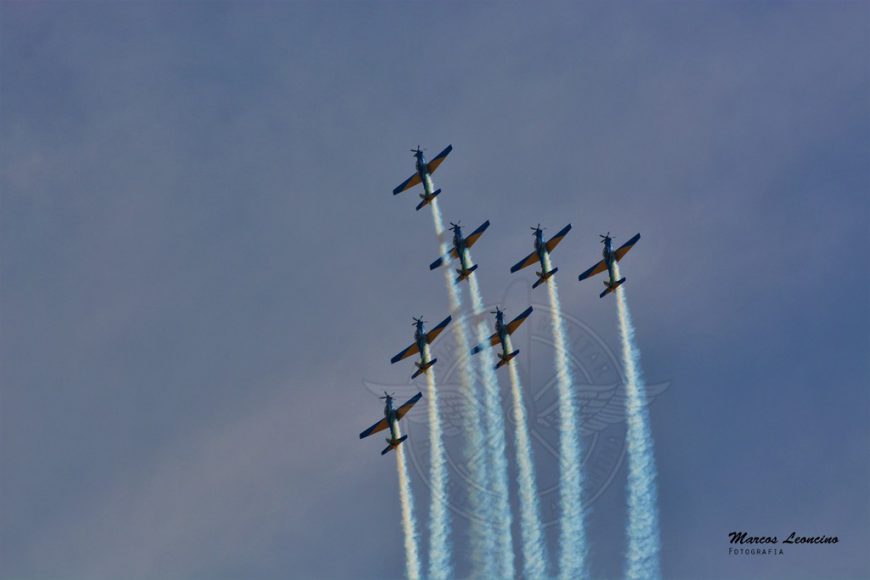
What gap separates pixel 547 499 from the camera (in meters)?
129

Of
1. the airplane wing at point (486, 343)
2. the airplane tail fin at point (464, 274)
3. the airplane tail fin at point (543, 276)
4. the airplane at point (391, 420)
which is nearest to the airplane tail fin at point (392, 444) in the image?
the airplane at point (391, 420)

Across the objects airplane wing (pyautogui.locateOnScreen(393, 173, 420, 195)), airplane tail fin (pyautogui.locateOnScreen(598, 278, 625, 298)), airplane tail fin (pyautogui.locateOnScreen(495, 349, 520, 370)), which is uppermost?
airplane wing (pyautogui.locateOnScreen(393, 173, 420, 195))

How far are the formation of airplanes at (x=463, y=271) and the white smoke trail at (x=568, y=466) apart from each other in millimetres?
4119

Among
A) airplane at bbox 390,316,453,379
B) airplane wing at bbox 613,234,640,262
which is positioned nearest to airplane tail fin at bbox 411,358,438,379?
airplane at bbox 390,316,453,379

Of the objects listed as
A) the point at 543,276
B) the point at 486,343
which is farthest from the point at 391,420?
the point at 543,276

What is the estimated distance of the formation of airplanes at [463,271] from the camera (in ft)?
454

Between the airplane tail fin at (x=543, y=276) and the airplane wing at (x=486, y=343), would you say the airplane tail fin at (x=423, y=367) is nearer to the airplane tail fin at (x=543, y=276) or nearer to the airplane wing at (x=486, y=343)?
the airplane wing at (x=486, y=343)

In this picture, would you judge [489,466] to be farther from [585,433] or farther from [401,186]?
[401,186]

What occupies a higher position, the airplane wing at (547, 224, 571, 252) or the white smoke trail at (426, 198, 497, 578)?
the airplane wing at (547, 224, 571, 252)

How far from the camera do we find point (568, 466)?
131 meters

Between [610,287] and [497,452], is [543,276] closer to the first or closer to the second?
[610,287]

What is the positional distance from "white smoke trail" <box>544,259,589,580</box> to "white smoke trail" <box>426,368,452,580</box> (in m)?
10.0

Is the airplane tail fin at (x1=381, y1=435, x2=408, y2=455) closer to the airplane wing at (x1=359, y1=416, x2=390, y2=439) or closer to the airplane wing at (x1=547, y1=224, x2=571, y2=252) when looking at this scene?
the airplane wing at (x1=359, y1=416, x2=390, y2=439)

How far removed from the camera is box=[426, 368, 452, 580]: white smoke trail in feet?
418
